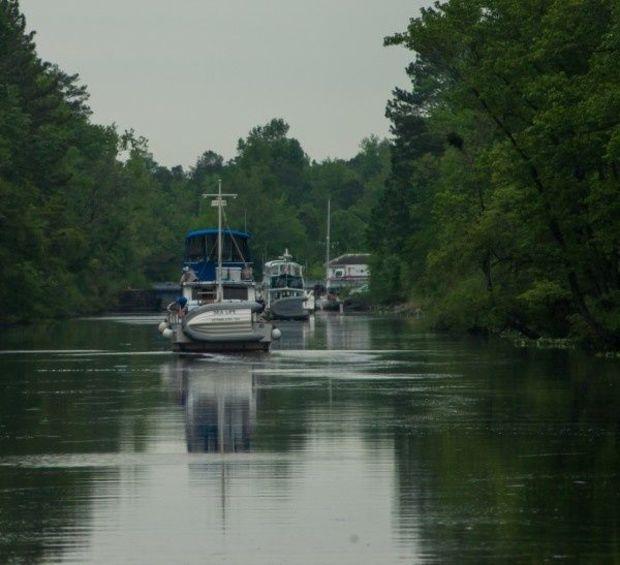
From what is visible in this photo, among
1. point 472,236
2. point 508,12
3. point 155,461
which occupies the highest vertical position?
point 508,12

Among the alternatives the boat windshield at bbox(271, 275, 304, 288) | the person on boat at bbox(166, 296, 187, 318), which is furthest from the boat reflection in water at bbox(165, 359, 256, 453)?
the boat windshield at bbox(271, 275, 304, 288)

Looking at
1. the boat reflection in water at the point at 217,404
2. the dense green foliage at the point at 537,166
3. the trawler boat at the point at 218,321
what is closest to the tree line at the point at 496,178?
the dense green foliage at the point at 537,166

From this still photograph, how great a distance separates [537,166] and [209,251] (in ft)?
92.6

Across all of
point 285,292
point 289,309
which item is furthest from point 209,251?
point 285,292

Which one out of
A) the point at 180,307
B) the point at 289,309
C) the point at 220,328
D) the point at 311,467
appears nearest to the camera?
the point at 311,467

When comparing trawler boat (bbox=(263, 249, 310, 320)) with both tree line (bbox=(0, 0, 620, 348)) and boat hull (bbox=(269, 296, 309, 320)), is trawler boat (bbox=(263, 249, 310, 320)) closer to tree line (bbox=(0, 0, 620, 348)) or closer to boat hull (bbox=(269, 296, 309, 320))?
boat hull (bbox=(269, 296, 309, 320))

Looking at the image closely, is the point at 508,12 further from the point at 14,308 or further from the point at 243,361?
the point at 14,308

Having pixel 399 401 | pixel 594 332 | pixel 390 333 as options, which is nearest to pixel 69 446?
pixel 399 401

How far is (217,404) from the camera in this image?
32562mm

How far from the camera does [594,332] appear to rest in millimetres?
53219

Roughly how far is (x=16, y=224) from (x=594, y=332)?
41.0 meters

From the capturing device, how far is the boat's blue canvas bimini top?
77.6 meters

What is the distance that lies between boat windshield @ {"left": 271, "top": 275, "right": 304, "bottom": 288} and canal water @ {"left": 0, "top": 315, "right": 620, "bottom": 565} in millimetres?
83381

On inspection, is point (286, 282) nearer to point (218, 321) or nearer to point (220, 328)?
point (220, 328)
